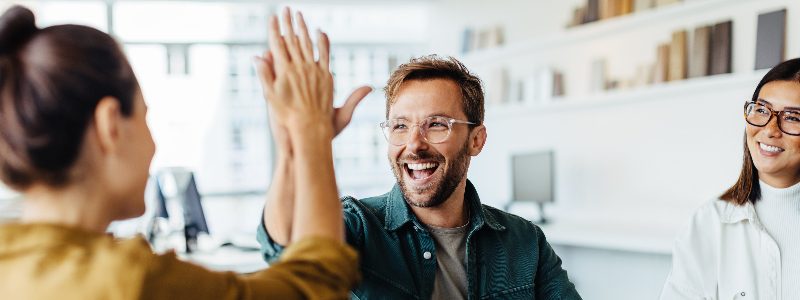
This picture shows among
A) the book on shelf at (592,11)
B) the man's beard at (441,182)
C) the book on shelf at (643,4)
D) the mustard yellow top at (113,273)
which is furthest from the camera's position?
the book on shelf at (592,11)

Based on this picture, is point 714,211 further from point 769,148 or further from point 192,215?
point 192,215

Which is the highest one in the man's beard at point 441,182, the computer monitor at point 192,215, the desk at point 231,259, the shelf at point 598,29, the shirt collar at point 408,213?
the shelf at point 598,29

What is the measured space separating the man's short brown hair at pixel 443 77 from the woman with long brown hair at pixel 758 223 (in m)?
0.75

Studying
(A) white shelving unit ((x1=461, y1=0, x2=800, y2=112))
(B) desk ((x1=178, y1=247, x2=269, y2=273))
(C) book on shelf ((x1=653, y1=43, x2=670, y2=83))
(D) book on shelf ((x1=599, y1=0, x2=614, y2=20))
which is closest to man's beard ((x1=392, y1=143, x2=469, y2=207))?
(B) desk ((x1=178, y1=247, x2=269, y2=273))

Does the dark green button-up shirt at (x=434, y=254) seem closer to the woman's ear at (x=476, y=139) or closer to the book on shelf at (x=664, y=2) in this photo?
the woman's ear at (x=476, y=139)

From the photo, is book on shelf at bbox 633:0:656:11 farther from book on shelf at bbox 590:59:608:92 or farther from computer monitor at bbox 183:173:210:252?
computer monitor at bbox 183:173:210:252

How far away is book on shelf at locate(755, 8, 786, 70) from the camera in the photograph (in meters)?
3.76

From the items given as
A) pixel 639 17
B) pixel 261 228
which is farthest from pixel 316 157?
pixel 639 17

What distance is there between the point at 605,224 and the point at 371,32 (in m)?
3.05

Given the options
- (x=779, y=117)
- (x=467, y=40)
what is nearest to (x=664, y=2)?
(x=467, y=40)

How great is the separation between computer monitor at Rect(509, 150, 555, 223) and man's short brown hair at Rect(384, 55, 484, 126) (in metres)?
3.08

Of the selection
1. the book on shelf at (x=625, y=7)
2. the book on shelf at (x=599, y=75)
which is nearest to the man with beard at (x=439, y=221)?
the book on shelf at (x=625, y=7)

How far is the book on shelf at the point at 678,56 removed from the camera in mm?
4211

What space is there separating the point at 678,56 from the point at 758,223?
89.3 inches
